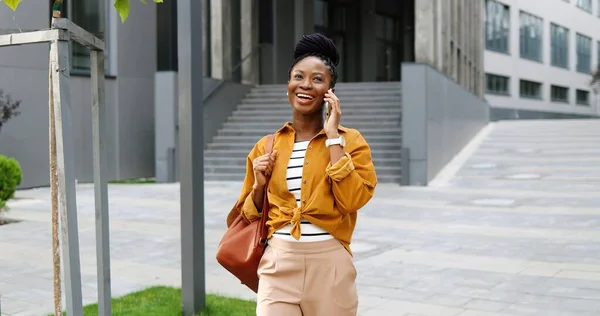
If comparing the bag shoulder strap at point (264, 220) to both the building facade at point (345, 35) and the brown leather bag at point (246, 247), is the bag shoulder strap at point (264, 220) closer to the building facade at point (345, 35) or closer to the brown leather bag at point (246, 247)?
the brown leather bag at point (246, 247)

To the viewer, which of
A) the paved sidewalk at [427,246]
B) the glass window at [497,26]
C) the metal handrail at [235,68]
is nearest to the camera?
the paved sidewalk at [427,246]

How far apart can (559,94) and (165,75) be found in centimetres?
4291

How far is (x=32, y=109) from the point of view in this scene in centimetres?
1722

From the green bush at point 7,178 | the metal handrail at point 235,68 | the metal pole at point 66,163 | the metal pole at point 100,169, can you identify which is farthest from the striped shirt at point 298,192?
the metal handrail at point 235,68

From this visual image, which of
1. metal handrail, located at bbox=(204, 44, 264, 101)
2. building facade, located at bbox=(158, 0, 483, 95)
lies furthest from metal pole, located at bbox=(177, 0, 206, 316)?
metal handrail, located at bbox=(204, 44, 264, 101)

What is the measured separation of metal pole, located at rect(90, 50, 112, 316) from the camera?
139 inches

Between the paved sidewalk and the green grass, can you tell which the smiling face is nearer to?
the green grass

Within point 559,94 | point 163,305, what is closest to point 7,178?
point 163,305

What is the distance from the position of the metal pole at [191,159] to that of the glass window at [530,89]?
45391 millimetres

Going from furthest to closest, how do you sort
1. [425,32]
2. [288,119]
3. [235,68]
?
[235,68] → [288,119] → [425,32]

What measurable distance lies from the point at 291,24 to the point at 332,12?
4.06 meters

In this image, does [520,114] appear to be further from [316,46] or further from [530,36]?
[316,46]

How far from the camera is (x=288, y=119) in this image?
19641mm

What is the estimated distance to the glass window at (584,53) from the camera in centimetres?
5506
